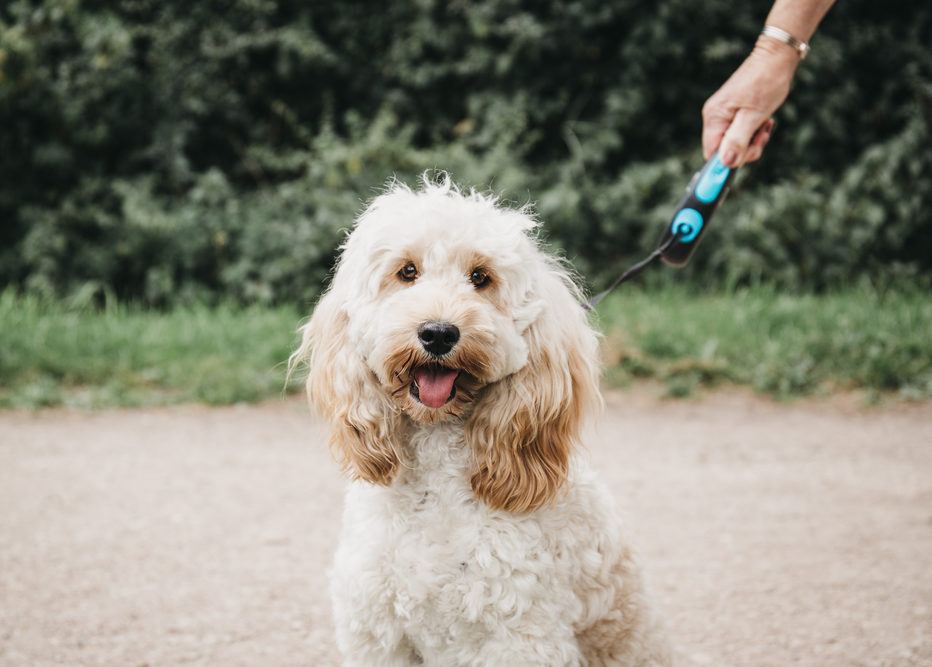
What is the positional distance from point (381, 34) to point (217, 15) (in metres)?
1.70

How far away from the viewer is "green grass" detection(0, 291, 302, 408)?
5.90 m

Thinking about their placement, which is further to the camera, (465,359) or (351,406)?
(351,406)

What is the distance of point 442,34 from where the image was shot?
8805mm

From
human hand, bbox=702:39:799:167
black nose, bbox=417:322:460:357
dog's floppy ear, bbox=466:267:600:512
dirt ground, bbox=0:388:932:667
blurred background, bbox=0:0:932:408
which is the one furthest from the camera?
blurred background, bbox=0:0:932:408

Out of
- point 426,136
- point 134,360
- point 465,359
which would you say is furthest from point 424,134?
point 465,359

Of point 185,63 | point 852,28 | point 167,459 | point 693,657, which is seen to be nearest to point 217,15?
point 185,63

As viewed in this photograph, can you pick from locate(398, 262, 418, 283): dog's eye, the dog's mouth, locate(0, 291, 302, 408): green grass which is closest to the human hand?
locate(398, 262, 418, 283): dog's eye

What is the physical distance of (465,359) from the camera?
2.10 meters

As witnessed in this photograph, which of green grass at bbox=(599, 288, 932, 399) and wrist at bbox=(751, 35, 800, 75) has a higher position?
wrist at bbox=(751, 35, 800, 75)

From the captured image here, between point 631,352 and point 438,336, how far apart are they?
14.5ft

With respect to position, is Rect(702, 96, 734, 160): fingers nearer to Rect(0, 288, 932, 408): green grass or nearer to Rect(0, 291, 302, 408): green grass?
Rect(0, 288, 932, 408): green grass

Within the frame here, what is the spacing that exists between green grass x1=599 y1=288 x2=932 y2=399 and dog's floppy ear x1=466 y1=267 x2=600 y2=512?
12.4ft

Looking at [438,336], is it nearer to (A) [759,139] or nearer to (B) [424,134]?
(A) [759,139]

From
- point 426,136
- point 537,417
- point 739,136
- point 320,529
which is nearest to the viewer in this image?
point 537,417
